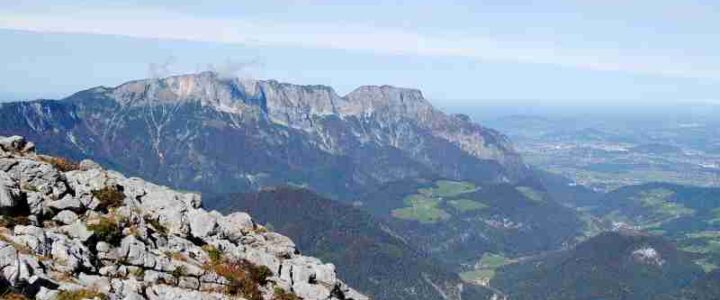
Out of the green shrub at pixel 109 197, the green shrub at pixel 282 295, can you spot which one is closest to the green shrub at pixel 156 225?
the green shrub at pixel 109 197

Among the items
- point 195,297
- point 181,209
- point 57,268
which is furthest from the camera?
point 181,209

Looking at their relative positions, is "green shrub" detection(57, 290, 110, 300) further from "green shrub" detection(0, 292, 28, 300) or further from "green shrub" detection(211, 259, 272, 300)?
"green shrub" detection(211, 259, 272, 300)

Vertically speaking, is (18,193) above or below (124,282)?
above

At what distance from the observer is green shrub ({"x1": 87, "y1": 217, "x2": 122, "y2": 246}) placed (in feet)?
165

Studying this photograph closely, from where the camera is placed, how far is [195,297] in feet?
155

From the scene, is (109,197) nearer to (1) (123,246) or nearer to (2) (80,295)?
(1) (123,246)

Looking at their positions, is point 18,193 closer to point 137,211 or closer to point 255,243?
point 137,211

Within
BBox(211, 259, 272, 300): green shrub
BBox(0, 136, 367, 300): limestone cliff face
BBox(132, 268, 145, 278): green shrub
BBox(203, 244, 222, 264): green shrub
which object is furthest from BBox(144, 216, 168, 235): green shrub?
BBox(132, 268, 145, 278): green shrub

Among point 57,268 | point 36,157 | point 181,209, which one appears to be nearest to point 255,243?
point 181,209

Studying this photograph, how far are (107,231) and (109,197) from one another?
7526 mm

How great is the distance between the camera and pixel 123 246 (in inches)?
1982

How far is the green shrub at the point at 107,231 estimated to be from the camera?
50438mm

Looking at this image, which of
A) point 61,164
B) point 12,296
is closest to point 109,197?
point 61,164

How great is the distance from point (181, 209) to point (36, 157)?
41.4 ft
